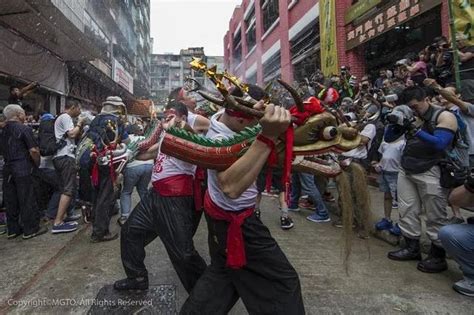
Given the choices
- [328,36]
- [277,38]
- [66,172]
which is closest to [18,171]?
[66,172]

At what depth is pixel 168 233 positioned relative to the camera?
2574 millimetres

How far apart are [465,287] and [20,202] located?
5030 mm

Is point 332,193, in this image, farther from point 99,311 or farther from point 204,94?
point 204,94

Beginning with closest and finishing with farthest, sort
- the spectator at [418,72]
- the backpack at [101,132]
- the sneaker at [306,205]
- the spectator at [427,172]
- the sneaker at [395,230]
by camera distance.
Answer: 1. the spectator at [427,172]
2. the backpack at [101,132]
3. the sneaker at [395,230]
4. the spectator at [418,72]
5. the sneaker at [306,205]

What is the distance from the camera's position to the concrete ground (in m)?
2.87

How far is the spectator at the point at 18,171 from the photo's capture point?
4.60 metres

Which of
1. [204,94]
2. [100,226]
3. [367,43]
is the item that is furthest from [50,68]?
[204,94]

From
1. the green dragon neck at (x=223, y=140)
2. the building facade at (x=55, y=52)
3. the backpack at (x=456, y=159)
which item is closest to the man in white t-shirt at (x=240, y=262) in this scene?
the green dragon neck at (x=223, y=140)

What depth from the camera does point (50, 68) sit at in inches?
389

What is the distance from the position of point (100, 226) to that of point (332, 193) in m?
4.20

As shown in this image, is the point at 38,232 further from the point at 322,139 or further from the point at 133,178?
the point at 322,139

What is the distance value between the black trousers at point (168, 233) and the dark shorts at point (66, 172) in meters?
2.58

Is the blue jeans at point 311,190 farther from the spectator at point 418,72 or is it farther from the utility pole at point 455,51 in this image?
the spectator at point 418,72

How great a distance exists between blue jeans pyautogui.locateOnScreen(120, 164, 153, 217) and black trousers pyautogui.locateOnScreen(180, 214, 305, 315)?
3116mm
